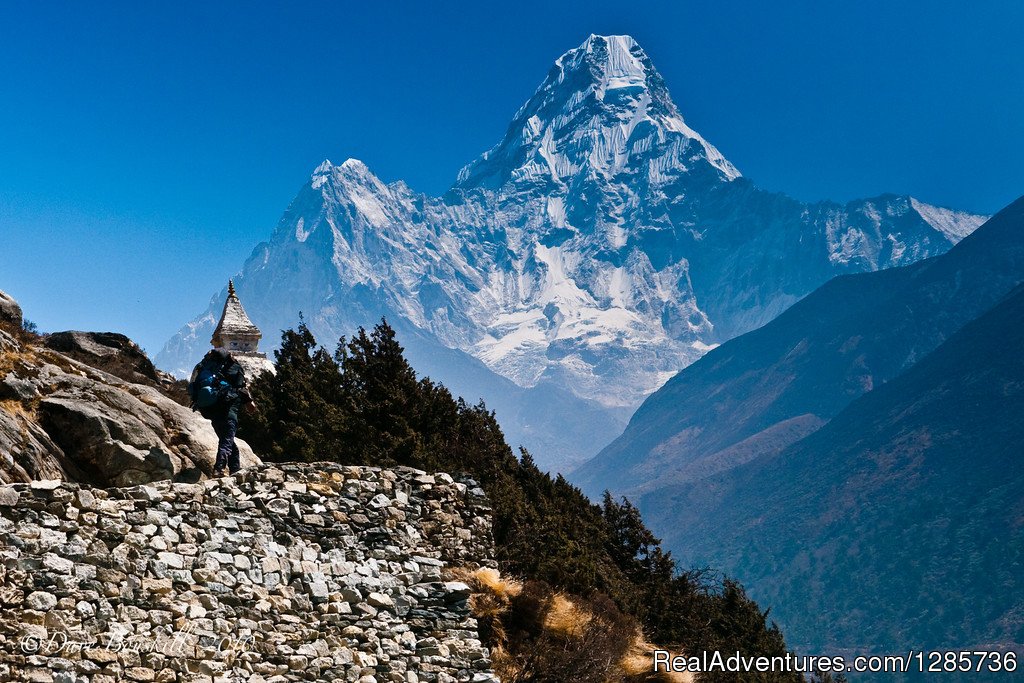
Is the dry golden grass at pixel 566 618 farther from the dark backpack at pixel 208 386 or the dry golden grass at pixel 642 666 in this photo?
the dark backpack at pixel 208 386

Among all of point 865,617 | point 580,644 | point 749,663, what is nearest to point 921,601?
point 865,617

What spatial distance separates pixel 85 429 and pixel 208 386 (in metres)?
2.88

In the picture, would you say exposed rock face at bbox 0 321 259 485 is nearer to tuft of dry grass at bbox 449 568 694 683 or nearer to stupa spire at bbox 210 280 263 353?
tuft of dry grass at bbox 449 568 694 683

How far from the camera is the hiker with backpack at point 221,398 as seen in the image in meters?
17.8

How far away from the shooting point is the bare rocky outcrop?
17.3 m

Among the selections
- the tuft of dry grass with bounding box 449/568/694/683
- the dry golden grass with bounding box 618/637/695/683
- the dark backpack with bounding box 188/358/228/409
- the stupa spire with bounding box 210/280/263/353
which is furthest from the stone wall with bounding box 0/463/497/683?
the stupa spire with bounding box 210/280/263/353

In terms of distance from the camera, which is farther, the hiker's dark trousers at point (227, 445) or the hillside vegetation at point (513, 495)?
the hillside vegetation at point (513, 495)

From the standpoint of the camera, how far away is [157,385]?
3086 cm

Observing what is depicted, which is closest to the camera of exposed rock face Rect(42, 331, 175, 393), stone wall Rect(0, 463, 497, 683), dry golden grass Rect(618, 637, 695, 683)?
stone wall Rect(0, 463, 497, 683)

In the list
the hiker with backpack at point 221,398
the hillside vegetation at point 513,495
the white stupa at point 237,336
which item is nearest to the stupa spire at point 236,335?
the white stupa at point 237,336

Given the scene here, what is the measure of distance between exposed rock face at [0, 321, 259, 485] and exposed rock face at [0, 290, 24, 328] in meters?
3.58

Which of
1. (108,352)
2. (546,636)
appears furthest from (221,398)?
(108,352)

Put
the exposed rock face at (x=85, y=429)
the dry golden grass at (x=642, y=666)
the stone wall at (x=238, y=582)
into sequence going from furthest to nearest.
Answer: the dry golden grass at (x=642, y=666), the exposed rock face at (x=85, y=429), the stone wall at (x=238, y=582)

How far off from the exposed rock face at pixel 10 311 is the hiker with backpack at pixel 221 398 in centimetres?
1017
